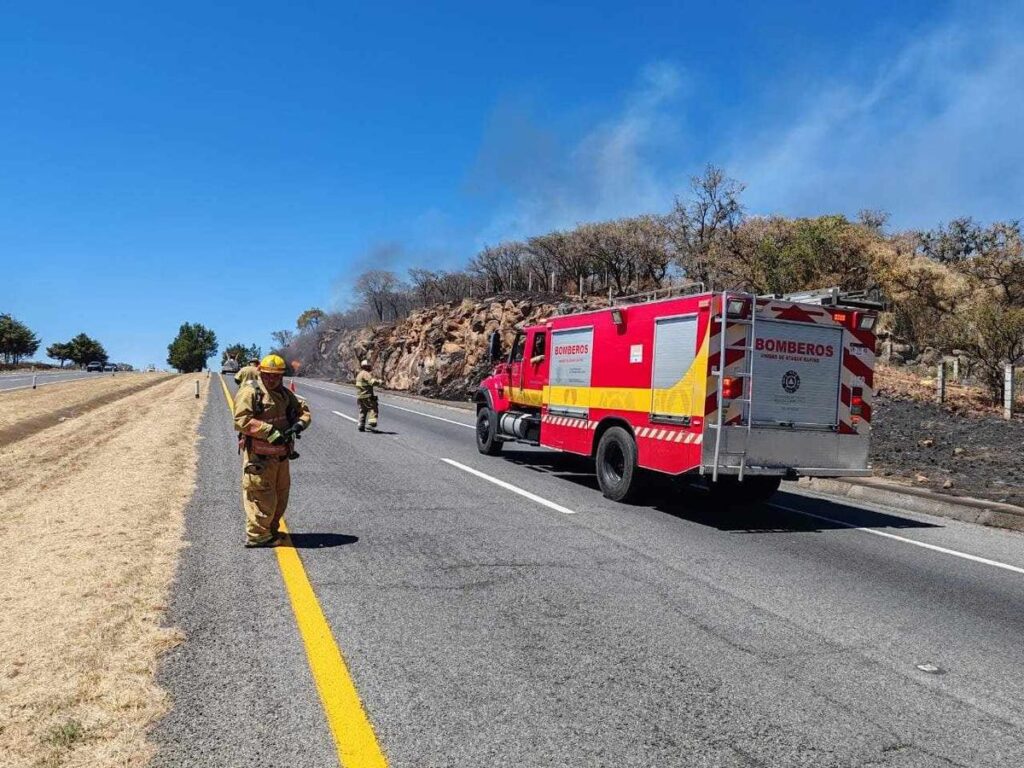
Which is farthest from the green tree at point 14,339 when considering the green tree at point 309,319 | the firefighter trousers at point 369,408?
the firefighter trousers at point 369,408

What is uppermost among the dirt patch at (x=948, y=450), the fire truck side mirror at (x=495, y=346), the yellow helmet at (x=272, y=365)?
the fire truck side mirror at (x=495, y=346)

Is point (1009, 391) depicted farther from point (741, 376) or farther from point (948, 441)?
point (741, 376)

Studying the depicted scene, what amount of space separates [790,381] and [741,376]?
0.78m

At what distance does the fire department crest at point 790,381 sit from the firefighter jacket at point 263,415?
5533 mm

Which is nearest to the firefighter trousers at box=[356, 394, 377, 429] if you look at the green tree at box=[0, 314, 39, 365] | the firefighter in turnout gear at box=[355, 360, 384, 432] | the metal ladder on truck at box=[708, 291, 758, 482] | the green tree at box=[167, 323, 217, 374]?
the firefighter in turnout gear at box=[355, 360, 384, 432]

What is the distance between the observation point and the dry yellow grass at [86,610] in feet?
10.4

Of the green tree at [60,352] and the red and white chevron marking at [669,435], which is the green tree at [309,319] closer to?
the green tree at [60,352]

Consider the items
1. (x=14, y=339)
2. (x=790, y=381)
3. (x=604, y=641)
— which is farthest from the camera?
(x=14, y=339)

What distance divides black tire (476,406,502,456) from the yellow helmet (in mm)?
7928

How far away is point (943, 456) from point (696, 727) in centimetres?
1358

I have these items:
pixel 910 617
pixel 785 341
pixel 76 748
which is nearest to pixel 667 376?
pixel 785 341

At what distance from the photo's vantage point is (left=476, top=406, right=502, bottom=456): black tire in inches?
568

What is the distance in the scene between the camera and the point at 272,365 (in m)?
6.57

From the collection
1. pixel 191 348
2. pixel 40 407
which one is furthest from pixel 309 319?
pixel 40 407
